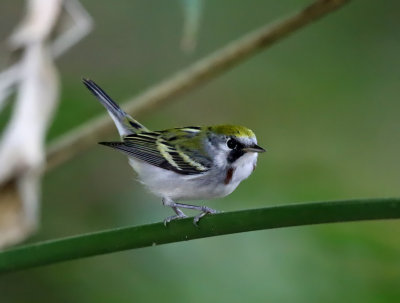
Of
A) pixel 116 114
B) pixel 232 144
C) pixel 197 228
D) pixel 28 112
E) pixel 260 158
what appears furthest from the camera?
pixel 260 158

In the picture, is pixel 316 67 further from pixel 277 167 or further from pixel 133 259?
pixel 133 259

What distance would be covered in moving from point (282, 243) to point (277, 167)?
2.32ft

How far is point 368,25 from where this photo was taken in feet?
14.8

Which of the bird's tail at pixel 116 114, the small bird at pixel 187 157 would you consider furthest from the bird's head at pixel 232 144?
the bird's tail at pixel 116 114

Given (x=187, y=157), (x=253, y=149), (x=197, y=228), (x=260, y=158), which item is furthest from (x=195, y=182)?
(x=260, y=158)

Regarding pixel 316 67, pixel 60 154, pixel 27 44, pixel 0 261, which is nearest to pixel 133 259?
pixel 60 154

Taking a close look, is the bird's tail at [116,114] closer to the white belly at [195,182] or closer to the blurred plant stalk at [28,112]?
the white belly at [195,182]

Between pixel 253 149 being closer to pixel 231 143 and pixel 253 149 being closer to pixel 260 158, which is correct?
pixel 231 143

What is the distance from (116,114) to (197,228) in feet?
3.78

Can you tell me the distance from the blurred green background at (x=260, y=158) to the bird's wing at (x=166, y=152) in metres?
0.16

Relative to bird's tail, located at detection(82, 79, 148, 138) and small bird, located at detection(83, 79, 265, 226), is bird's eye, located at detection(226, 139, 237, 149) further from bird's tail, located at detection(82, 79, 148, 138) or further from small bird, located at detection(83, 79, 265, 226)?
Result: bird's tail, located at detection(82, 79, 148, 138)

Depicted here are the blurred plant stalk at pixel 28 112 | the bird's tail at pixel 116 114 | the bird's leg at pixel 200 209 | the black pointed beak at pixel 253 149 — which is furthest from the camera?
the bird's tail at pixel 116 114

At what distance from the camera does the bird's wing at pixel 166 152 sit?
262 centimetres

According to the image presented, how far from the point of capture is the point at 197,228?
1.61m
